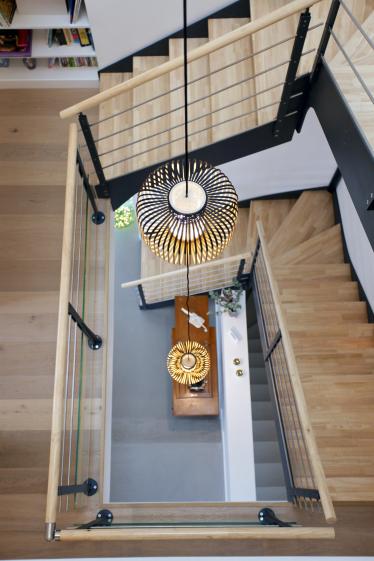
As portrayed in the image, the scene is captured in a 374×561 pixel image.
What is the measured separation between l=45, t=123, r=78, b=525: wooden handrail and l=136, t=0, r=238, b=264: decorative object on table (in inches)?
21.4

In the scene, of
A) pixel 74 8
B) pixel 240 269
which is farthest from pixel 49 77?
pixel 240 269

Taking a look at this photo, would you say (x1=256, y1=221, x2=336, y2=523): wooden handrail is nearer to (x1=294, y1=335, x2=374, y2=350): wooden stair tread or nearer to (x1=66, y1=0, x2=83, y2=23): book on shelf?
(x1=294, y1=335, x2=374, y2=350): wooden stair tread

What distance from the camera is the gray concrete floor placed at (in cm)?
491

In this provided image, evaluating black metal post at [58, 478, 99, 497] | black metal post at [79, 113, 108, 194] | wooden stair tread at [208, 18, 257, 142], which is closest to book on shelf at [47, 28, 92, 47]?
wooden stair tread at [208, 18, 257, 142]

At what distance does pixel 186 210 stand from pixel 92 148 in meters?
1.41

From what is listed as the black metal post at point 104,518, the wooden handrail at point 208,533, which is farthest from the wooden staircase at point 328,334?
the black metal post at point 104,518

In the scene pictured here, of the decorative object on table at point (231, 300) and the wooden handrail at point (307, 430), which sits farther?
the decorative object on table at point (231, 300)

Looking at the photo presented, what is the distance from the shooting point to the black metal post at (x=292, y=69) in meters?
2.50

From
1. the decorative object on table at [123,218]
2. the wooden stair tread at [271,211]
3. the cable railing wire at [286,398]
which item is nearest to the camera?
the cable railing wire at [286,398]

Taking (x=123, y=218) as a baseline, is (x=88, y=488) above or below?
below

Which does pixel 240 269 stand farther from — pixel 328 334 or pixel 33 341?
pixel 33 341

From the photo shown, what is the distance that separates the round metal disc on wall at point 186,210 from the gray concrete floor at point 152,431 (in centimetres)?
373

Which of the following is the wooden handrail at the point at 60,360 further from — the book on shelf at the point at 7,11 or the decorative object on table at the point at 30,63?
the decorative object on table at the point at 30,63

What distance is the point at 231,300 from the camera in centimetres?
A: 525
